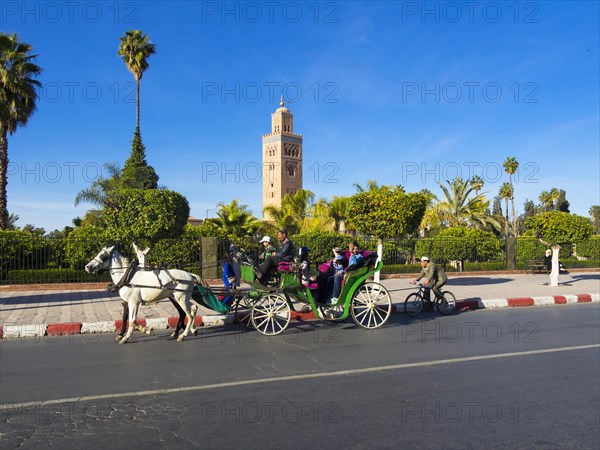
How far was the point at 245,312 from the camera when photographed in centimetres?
1159

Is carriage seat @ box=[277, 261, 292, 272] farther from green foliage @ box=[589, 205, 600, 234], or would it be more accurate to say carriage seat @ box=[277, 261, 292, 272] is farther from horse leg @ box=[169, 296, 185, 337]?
green foliage @ box=[589, 205, 600, 234]

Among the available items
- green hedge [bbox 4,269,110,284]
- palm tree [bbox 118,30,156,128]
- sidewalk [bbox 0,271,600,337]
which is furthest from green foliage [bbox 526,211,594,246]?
palm tree [bbox 118,30,156,128]

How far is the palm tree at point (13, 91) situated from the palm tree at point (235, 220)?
12.7 m

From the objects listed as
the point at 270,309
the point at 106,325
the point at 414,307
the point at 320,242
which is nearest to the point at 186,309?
the point at 270,309

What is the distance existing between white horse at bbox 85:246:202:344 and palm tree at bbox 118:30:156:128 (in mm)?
32419

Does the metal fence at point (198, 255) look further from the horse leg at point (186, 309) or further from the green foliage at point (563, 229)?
the green foliage at point (563, 229)

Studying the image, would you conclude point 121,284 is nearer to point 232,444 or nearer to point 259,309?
point 259,309

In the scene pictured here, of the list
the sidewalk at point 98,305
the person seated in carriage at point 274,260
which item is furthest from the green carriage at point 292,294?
the sidewalk at point 98,305

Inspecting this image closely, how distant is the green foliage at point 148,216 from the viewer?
14.2m

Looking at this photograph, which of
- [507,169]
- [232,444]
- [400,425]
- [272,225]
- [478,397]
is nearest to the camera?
[232,444]

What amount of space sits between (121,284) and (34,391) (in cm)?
300

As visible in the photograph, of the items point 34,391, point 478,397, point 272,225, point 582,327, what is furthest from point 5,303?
point 272,225

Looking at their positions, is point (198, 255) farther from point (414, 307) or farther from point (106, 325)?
point (414, 307)

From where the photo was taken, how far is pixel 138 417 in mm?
4840
